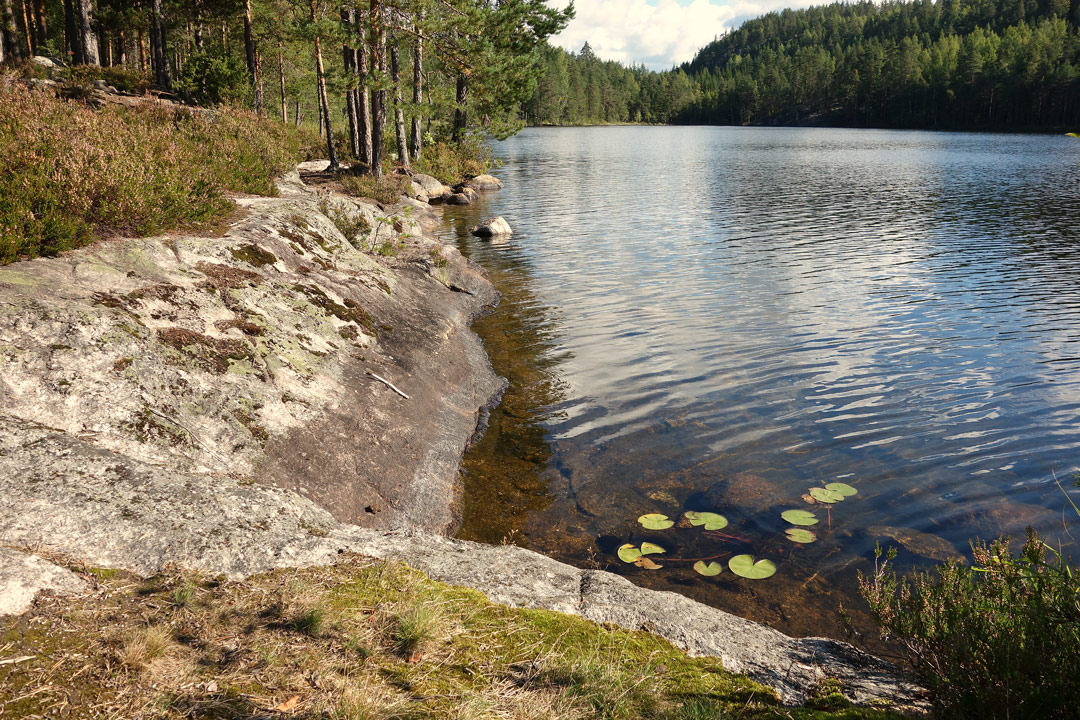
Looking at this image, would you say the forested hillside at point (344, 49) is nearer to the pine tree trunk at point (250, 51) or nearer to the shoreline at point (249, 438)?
the pine tree trunk at point (250, 51)

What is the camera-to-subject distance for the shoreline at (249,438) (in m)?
4.26

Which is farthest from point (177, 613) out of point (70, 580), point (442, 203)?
point (442, 203)

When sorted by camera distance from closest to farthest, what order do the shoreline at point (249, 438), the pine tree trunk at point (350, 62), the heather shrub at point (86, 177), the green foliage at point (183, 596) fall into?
the green foliage at point (183, 596) → the shoreline at point (249, 438) → the heather shrub at point (86, 177) → the pine tree trunk at point (350, 62)

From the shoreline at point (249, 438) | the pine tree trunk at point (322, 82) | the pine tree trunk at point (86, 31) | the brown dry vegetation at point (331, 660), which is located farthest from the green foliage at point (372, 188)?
the brown dry vegetation at point (331, 660)

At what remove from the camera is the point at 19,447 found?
4715 mm

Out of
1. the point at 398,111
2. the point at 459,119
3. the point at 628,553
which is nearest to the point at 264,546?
the point at 628,553

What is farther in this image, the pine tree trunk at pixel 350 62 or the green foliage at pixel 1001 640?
the pine tree trunk at pixel 350 62

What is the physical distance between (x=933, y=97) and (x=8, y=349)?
555 ft

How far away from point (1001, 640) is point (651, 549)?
168 inches

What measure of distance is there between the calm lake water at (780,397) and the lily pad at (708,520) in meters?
0.14

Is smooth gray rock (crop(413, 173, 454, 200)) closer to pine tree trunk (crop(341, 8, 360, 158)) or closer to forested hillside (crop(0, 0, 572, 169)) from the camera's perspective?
forested hillside (crop(0, 0, 572, 169))

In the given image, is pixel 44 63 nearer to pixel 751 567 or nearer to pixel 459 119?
pixel 459 119

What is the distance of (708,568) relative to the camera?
700cm

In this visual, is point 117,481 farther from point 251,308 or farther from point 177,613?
point 251,308
